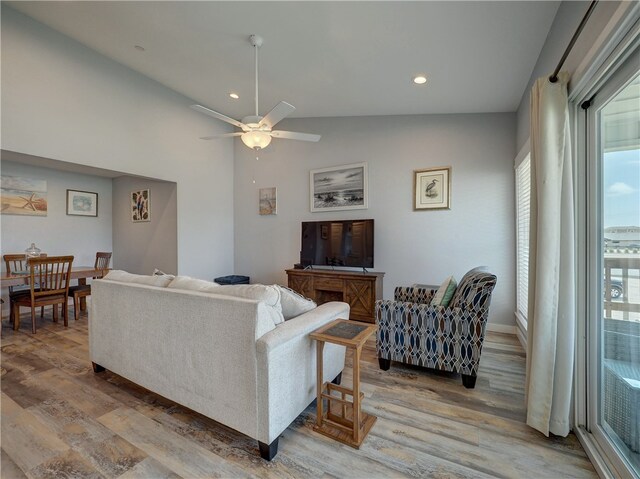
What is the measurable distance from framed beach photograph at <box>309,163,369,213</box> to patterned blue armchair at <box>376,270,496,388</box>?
221 centimetres

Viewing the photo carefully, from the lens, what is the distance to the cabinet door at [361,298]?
3949 millimetres

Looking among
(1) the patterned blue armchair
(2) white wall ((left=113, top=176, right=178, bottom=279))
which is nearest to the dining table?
(2) white wall ((left=113, top=176, right=178, bottom=279))

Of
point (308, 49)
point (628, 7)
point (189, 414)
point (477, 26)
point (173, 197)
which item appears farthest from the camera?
point (173, 197)

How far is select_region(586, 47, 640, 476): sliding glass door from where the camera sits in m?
1.41

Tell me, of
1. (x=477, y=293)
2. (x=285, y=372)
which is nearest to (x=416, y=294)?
(x=477, y=293)

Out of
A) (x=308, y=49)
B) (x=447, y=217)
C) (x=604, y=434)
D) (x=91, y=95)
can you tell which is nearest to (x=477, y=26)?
(x=308, y=49)

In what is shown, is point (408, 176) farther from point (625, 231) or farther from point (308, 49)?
point (625, 231)

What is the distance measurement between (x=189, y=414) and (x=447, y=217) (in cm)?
366

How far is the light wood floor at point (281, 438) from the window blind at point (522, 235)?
1.19 m

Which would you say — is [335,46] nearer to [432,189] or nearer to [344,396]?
[432,189]

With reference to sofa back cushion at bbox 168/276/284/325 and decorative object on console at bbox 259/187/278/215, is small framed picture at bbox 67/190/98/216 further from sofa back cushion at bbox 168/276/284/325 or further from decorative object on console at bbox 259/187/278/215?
sofa back cushion at bbox 168/276/284/325

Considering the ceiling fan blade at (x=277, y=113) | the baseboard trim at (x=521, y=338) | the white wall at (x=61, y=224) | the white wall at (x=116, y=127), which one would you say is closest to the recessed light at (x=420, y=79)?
the ceiling fan blade at (x=277, y=113)

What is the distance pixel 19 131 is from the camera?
9.87 ft

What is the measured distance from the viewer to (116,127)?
3826 mm
